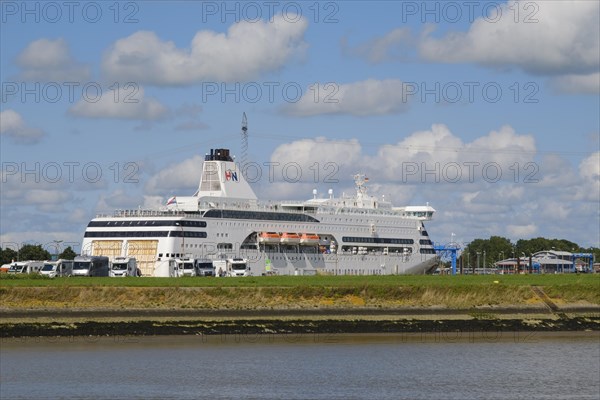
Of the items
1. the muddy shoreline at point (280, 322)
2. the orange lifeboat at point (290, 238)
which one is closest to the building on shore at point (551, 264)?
the orange lifeboat at point (290, 238)

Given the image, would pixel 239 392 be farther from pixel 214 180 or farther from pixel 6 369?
pixel 214 180

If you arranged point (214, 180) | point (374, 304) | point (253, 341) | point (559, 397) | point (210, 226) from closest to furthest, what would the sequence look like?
point (559, 397) < point (253, 341) < point (374, 304) < point (210, 226) < point (214, 180)

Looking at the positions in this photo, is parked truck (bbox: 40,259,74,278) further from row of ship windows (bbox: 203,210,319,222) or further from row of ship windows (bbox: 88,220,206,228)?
row of ship windows (bbox: 203,210,319,222)

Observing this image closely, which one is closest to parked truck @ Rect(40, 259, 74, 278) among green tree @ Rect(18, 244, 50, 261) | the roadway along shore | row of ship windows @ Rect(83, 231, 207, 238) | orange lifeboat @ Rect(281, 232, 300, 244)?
row of ship windows @ Rect(83, 231, 207, 238)

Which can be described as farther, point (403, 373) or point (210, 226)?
point (210, 226)

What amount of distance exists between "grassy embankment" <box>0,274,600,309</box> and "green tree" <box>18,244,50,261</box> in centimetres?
7466

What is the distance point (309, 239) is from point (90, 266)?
34.6m

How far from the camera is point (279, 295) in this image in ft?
199

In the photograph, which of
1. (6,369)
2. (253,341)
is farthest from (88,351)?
(253,341)

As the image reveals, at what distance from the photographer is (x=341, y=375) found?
135 feet

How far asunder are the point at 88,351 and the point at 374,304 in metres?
19.4

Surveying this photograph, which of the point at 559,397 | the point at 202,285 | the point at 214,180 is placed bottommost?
the point at 559,397

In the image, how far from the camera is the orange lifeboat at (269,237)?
11012cm

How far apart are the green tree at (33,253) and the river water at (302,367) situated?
91.2 meters
